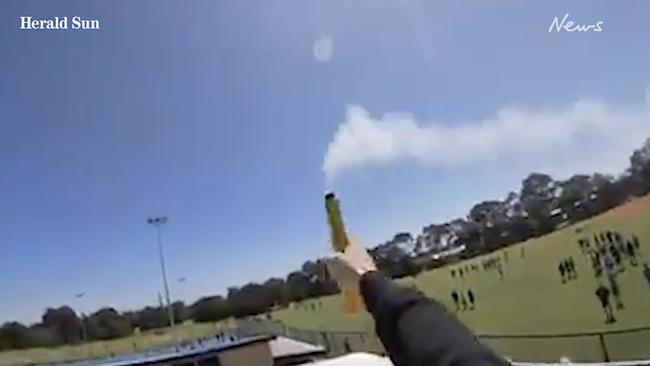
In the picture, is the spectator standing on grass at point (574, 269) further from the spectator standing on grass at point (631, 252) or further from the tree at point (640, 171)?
the tree at point (640, 171)

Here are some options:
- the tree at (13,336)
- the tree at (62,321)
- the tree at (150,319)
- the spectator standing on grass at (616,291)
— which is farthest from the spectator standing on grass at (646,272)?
the tree at (13,336)

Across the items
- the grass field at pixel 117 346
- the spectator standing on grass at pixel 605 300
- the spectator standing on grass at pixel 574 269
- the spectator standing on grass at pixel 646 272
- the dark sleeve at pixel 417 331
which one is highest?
the grass field at pixel 117 346

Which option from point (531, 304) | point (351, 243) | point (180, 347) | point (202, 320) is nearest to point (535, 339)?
point (531, 304)

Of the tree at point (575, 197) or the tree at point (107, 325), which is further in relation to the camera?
the tree at point (107, 325)

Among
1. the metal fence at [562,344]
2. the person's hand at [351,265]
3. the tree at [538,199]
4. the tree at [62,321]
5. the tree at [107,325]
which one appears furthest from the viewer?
the tree at [107,325]

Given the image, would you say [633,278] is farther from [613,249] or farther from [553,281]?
[553,281]

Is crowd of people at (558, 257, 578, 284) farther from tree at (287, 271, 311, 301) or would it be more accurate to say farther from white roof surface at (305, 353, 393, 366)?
tree at (287, 271, 311, 301)

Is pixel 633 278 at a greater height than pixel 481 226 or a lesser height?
lesser

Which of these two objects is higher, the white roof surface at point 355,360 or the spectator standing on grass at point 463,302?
the spectator standing on grass at point 463,302
